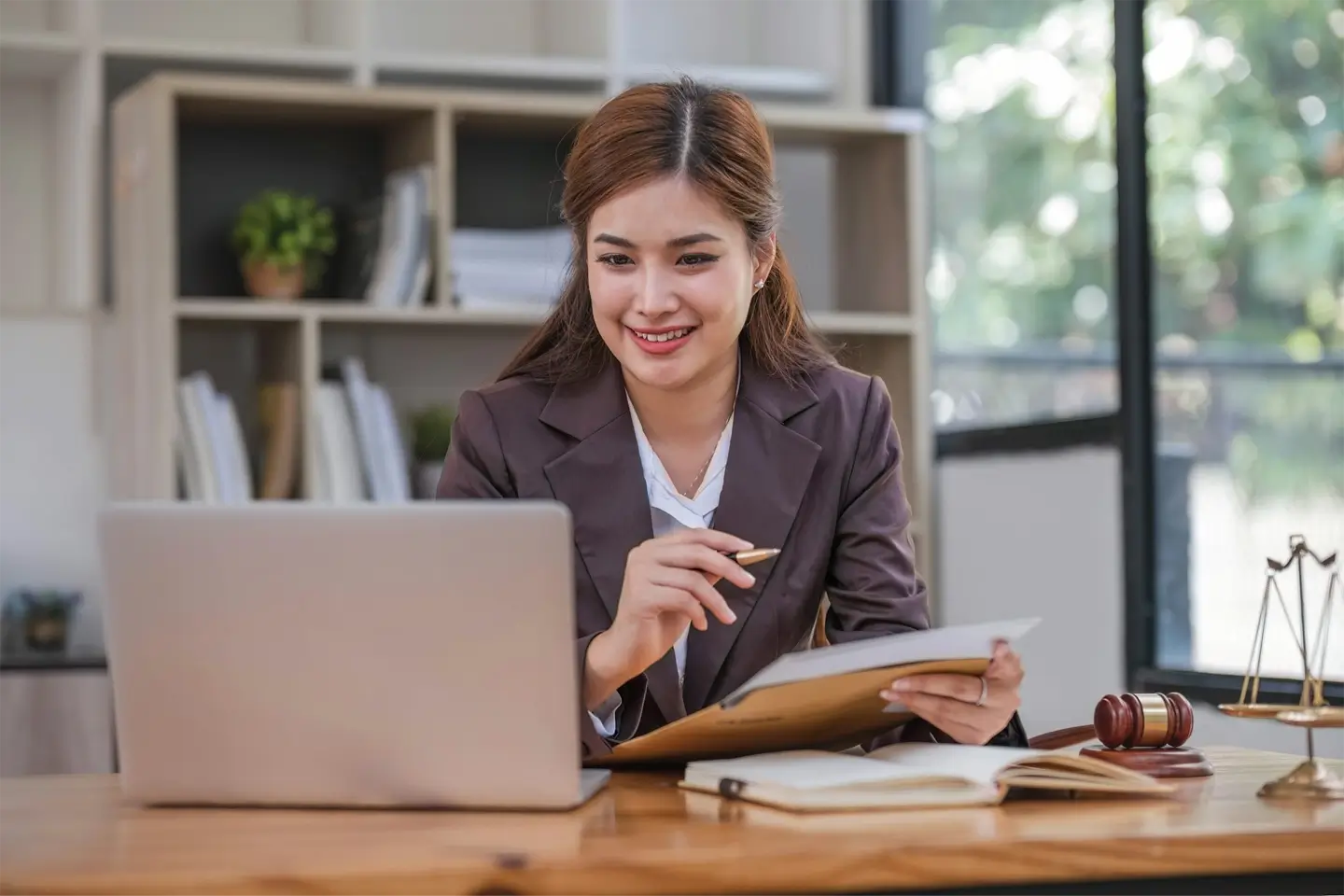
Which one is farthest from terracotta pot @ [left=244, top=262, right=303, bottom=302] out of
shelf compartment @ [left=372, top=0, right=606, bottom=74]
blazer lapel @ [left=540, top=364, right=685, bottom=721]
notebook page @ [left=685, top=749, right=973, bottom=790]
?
notebook page @ [left=685, top=749, right=973, bottom=790]

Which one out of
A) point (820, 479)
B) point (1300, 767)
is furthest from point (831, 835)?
point (820, 479)

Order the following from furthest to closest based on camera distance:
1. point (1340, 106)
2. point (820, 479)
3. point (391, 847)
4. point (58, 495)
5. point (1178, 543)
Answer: point (58, 495) → point (1178, 543) → point (1340, 106) → point (820, 479) → point (391, 847)

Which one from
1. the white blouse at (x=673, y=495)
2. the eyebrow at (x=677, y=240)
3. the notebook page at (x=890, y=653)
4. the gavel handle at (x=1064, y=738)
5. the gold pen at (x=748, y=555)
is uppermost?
the eyebrow at (x=677, y=240)

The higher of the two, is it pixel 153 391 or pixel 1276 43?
pixel 1276 43

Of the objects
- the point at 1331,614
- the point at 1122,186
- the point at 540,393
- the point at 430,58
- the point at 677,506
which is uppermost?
the point at 430,58

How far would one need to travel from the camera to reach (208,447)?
317 centimetres

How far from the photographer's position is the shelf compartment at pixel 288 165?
3381 millimetres

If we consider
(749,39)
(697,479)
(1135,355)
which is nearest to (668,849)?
(697,479)

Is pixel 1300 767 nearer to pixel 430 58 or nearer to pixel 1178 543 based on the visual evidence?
pixel 1178 543

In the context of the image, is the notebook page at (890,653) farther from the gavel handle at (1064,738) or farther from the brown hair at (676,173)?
the brown hair at (676,173)

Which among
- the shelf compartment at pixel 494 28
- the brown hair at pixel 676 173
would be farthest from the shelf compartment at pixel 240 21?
the brown hair at pixel 676 173

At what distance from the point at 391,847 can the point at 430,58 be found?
8.66 feet

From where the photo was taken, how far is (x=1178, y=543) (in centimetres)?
305

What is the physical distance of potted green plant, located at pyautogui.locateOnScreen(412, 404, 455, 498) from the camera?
340 centimetres
